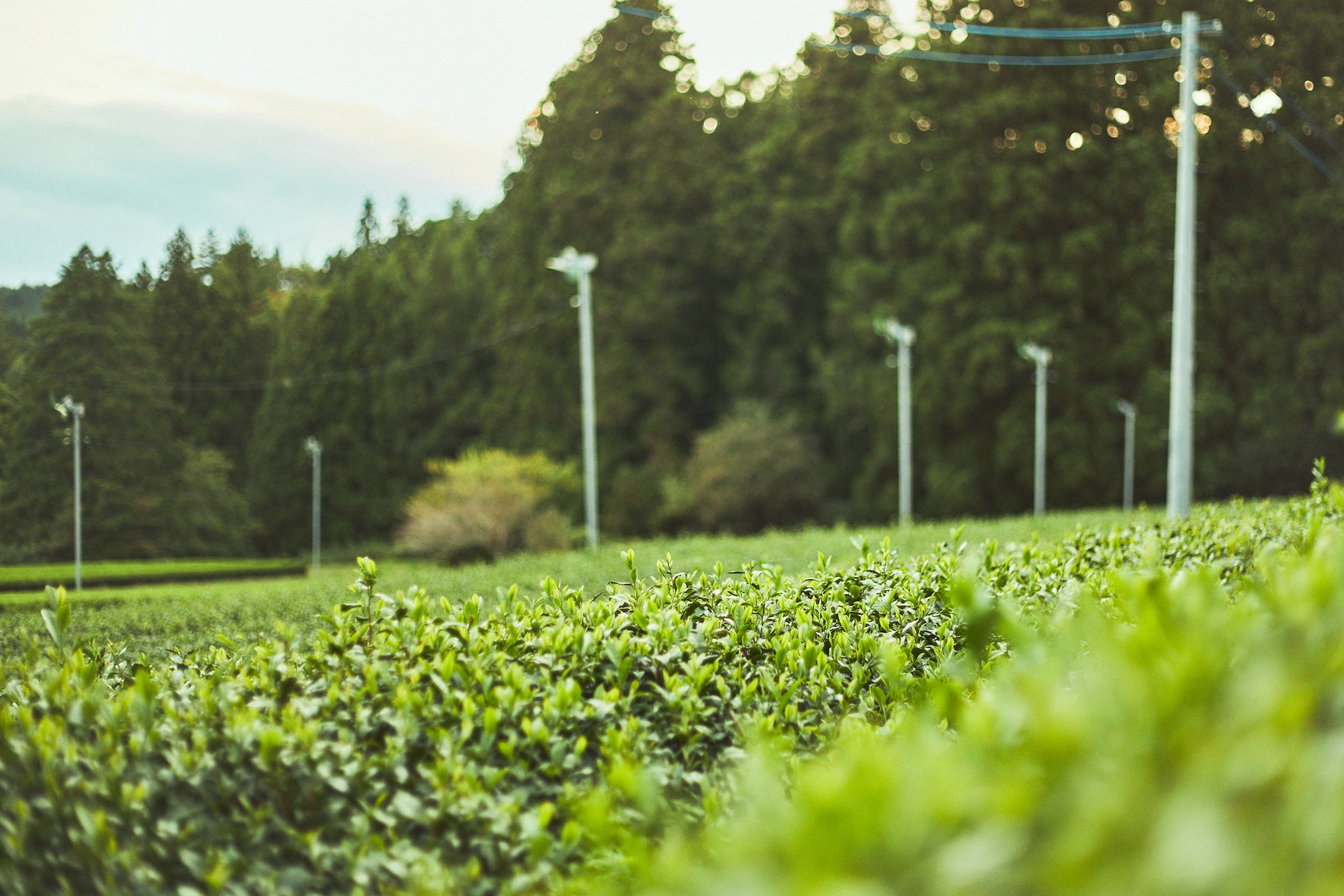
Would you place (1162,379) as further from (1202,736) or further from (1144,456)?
(1202,736)

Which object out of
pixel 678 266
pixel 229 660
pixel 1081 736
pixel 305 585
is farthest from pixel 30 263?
pixel 678 266

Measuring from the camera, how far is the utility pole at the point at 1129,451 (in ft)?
87.2

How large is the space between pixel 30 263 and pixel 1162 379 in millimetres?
25705

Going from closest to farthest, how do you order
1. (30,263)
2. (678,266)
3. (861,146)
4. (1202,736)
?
(1202,736), (30,263), (861,146), (678,266)

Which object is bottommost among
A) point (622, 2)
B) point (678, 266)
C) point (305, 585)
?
point (305, 585)

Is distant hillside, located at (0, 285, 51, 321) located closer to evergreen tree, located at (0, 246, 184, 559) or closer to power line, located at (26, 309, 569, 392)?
evergreen tree, located at (0, 246, 184, 559)

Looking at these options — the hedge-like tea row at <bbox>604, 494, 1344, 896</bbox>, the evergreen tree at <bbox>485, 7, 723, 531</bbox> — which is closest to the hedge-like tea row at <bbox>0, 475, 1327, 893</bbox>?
the hedge-like tea row at <bbox>604, 494, 1344, 896</bbox>

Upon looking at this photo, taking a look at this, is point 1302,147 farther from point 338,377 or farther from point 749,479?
point 338,377

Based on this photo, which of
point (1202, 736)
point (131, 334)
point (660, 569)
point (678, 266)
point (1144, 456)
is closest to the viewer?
point (1202, 736)

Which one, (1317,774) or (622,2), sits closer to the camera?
(1317,774)

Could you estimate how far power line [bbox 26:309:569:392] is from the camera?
12.9 metres

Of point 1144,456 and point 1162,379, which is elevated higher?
point 1162,379

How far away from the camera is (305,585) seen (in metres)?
12.0

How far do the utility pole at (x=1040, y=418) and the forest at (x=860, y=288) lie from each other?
95cm
